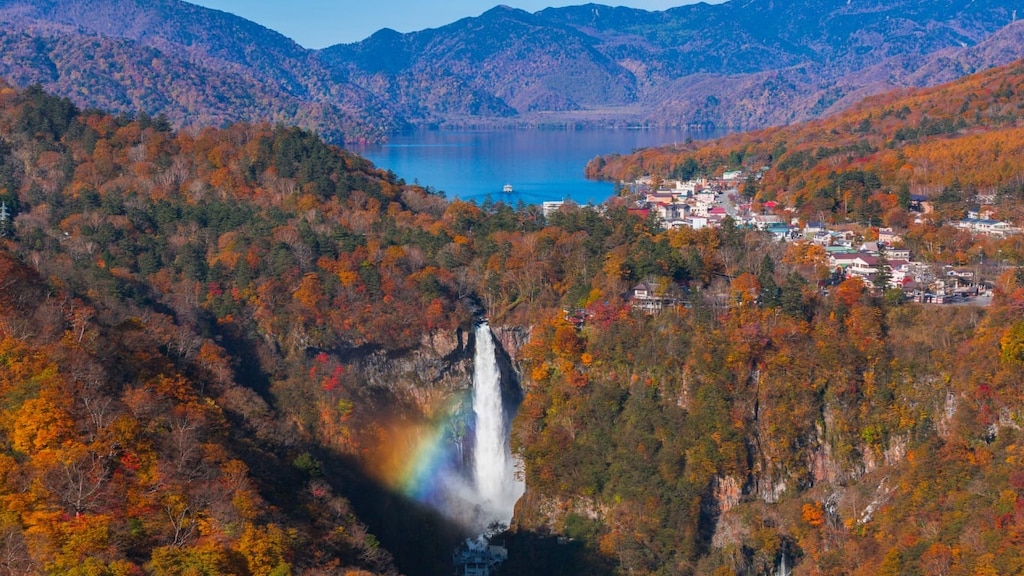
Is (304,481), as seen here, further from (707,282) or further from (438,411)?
(707,282)

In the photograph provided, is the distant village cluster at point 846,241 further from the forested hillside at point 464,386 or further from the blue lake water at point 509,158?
the blue lake water at point 509,158

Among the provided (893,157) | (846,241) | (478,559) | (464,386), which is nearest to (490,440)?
(464,386)

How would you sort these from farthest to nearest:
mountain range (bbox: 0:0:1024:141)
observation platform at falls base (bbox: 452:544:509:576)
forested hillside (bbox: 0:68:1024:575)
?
mountain range (bbox: 0:0:1024:141) → observation platform at falls base (bbox: 452:544:509:576) → forested hillside (bbox: 0:68:1024:575)

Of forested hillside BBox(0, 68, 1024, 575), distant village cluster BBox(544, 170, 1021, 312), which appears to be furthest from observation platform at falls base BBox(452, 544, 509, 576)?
distant village cluster BBox(544, 170, 1021, 312)

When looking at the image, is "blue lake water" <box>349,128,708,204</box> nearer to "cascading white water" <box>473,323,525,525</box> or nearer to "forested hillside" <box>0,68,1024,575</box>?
"forested hillside" <box>0,68,1024,575</box>

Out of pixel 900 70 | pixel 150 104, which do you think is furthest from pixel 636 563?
pixel 900 70
